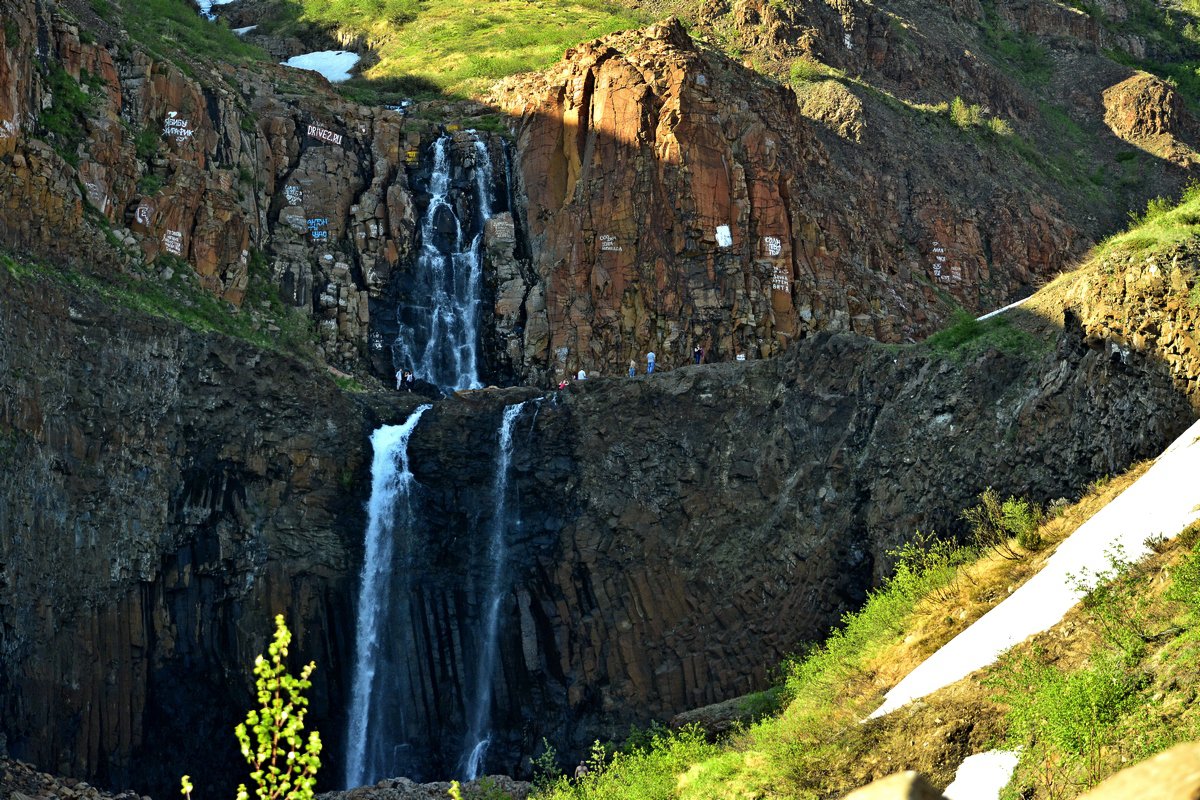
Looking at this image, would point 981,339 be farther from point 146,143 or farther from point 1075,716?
point 146,143

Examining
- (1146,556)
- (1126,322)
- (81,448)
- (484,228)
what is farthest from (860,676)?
(484,228)

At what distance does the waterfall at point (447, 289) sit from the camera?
146 feet

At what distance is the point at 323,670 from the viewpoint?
108 feet

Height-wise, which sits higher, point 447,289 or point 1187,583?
point 447,289

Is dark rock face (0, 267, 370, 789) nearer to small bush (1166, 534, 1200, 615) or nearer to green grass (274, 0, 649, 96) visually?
small bush (1166, 534, 1200, 615)

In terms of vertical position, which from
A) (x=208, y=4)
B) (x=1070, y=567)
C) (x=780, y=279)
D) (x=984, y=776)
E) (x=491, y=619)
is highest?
(x=208, y=4)

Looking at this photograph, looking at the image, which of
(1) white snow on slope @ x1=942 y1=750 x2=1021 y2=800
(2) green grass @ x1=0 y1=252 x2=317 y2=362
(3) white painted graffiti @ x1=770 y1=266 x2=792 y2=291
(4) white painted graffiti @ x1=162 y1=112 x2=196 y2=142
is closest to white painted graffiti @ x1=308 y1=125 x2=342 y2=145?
(4) white painted graffiti @ x1=162 y1=112 x2=196 y2=142

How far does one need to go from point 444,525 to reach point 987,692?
2040 cm

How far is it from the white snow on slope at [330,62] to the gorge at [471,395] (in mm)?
13294

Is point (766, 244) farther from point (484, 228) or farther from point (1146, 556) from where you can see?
point (1146, 556)

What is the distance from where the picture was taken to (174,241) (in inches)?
1545

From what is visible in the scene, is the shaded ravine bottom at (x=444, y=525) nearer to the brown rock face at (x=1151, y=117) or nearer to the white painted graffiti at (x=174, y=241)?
the white painted graffiti at (x=174, y=241)

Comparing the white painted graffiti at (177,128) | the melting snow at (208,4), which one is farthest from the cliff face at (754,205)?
the melting snow at (208,4)

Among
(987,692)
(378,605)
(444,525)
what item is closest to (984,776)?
(987,692)
